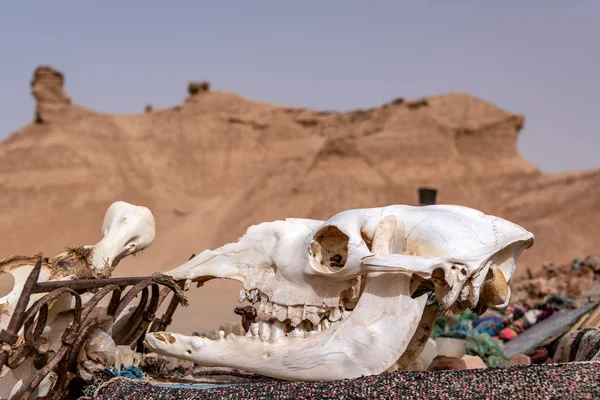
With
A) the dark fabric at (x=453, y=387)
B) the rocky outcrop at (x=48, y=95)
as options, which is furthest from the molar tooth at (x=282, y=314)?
the rocky outcrop at (x=48, y=95)

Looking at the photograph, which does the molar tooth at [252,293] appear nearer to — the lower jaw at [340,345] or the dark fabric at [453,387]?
the lower jaw at [340,345]

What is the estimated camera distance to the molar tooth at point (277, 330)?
3.14m

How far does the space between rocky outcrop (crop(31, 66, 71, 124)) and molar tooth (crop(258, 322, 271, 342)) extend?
97.5ft

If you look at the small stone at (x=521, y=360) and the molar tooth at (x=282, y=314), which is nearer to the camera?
the molar tooth at (x=282, y=314)

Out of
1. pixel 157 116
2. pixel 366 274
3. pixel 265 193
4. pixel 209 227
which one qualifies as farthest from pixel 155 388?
pixel 157 116

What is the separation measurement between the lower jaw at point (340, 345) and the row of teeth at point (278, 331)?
0.11 ft

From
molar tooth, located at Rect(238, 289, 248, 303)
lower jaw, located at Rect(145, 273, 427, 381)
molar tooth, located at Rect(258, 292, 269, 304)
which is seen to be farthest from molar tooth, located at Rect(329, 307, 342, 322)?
molar tooth, located at Rect(238, 289, 248, 303)

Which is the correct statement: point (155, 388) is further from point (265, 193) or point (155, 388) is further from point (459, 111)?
point (459, 111)

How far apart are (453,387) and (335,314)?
84 cm

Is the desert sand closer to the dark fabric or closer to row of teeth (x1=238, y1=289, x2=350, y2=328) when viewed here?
row of teeth (x1=238, y1=289, x2=350, y2=328)

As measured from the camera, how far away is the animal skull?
2.93 m

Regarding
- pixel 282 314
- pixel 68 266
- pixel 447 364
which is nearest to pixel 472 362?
pixel 447 364

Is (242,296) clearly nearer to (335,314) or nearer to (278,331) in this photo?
(278,331)

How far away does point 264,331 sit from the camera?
319 cm
